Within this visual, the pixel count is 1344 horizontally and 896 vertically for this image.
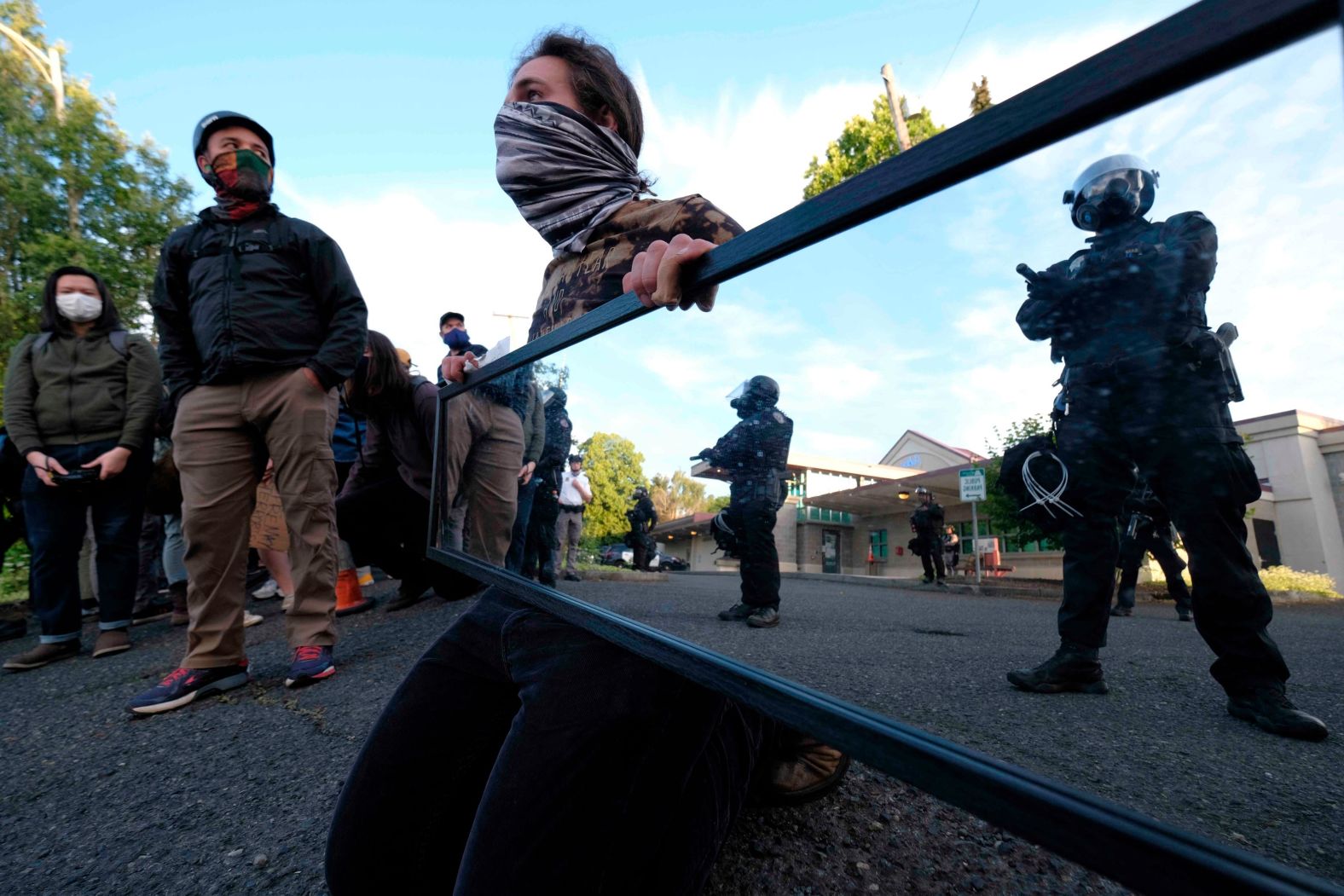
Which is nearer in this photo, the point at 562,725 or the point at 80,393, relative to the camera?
the point at 562,725

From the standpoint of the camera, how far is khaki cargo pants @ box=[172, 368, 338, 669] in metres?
2.43

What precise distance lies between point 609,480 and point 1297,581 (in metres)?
1.08

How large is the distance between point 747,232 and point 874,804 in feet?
3.88

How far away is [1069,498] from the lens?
0.59m

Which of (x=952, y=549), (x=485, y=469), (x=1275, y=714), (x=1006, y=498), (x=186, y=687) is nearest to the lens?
(x=1275, y=714)

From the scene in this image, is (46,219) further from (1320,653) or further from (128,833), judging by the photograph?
(1320,653)

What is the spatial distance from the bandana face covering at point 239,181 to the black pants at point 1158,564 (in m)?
3.08

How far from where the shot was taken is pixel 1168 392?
0.50 m

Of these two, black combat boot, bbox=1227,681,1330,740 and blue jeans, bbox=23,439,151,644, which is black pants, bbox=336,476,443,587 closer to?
blue jeans, bbox=23,439,151,644

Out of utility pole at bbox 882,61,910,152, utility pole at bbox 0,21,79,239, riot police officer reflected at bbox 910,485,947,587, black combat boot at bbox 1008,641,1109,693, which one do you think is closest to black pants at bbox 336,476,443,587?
riot police officer reflected at bbox 910,485,947,587

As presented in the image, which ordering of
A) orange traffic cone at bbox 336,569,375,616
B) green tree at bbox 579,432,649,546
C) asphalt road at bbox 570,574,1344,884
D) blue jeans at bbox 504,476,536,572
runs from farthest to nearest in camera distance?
1. orange traffic cone at bbox 336,569,375,616
2. blue jeans at bbox 504,476,536,572
3. green tree at bbox 579,432,649,546
4. asphalt road at bbox 570,574,1344,884

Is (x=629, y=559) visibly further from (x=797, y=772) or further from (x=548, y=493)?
(x=797, y=772)

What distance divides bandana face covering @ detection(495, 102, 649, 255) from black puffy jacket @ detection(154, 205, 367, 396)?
4.74ft

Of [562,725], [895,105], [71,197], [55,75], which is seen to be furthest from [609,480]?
[55,75]
